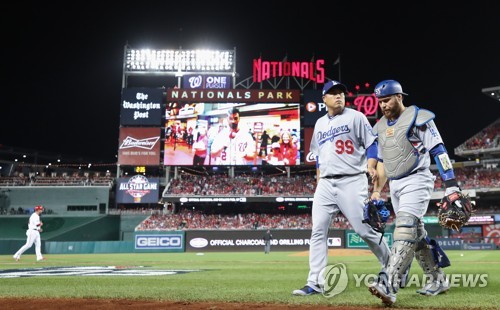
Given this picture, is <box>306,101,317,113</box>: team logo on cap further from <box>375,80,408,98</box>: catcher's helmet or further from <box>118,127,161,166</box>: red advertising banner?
<box>375,80,408,98</box>: catcher's helmet

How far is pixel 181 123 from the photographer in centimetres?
3900

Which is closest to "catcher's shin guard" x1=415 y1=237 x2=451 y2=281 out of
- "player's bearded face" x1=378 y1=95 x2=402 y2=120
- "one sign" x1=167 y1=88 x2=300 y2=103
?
"player's bearded face" x1=378 y1=95 x2=402 y2=120

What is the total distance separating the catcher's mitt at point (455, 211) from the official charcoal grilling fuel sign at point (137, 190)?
3759 cm

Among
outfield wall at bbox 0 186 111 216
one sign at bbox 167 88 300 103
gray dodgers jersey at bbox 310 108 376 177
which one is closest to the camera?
gray dodgers jersey at bbox 310 108 376 177

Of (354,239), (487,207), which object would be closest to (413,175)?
(354,239)

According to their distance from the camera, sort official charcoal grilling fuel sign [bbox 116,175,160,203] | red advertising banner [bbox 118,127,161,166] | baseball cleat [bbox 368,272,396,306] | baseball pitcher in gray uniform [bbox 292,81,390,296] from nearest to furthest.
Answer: baseball cleat [bbox 368,272,396,306]
baseball pitcher in gray uniform [bbox 292,81,390,296]
red advertising banner [bbox 118,127,161,166]
official charcoal grilling fuel sign [bbox 116,175,160,203]

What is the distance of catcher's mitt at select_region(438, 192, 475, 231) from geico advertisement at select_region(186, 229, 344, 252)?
2976 cm

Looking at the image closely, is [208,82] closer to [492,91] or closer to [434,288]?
[492,91]

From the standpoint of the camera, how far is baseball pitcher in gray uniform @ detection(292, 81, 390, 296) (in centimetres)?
497

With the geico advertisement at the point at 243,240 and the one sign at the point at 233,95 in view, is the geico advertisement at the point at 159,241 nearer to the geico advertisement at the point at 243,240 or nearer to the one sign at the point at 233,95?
the geico advertisement at the point at 243,240

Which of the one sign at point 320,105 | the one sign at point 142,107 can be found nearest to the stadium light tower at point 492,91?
the one sign at point 320,105

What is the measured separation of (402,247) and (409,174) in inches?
32.1

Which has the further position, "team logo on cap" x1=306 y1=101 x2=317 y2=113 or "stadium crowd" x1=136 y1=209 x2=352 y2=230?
"team logo on cap" x1=306 y1=101 x2=317 y2=113

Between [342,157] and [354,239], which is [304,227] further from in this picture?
[342,157]
